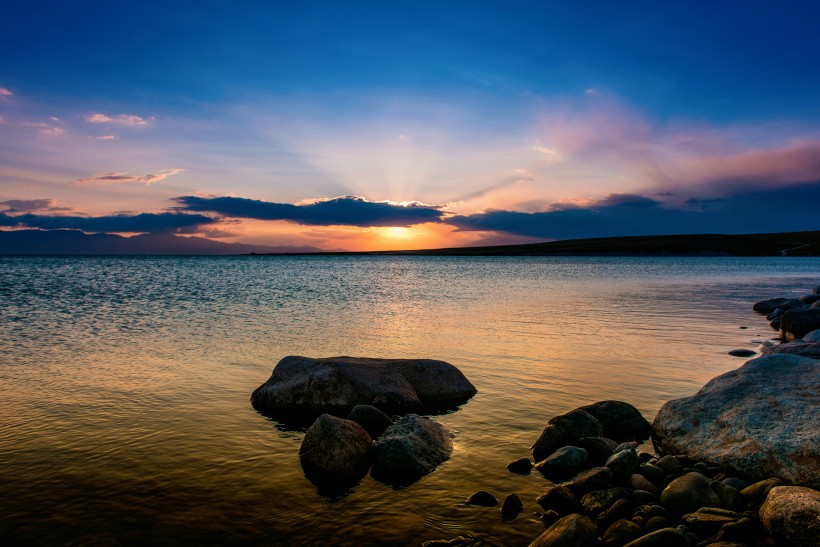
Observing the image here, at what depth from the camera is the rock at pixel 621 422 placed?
1147 centimetres

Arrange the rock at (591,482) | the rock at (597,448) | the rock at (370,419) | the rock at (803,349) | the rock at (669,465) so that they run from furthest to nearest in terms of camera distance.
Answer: the rock at (803,349)
the rock at (370,419)
the rock at (597,448)
the rock at (669,465)
the rock at (591,482)

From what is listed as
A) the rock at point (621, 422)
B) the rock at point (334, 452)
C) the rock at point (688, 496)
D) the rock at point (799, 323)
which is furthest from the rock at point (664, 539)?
the rock at point (799, 323)

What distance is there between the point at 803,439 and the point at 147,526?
33.9ft

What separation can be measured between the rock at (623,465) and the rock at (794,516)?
191 centimetres

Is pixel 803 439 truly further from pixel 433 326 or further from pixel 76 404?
pixel 433 326

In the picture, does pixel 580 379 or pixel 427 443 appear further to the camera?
pixel 580 379

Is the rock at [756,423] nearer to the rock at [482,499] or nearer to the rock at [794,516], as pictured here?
the rock at [794,516]

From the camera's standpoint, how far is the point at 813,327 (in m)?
22.9

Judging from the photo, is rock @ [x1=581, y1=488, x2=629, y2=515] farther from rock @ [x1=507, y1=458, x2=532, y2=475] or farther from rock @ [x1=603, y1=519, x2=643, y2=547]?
rock @ [x1=507, y1=458, x2=532, y2=475]

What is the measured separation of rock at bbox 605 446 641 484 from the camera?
887 cm

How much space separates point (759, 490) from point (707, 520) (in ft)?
4.62

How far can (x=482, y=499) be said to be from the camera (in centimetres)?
859

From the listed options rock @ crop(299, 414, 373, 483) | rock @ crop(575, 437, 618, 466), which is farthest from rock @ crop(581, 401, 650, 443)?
rock @ crop(299, 414, 373, 483)

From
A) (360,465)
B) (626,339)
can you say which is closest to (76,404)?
(360,465)
